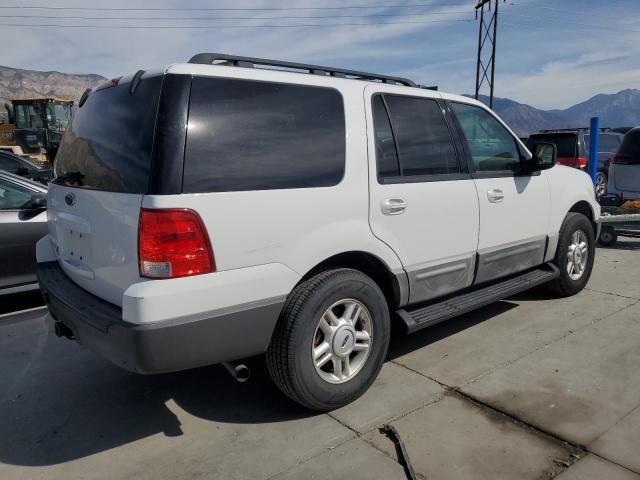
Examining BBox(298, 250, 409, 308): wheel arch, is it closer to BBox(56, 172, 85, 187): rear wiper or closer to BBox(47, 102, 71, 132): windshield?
BBox(56, 172, 85, 187): rear wiper

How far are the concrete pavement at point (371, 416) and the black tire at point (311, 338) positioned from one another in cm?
16

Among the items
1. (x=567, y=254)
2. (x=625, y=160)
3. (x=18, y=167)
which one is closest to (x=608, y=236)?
(x=625, y=160)

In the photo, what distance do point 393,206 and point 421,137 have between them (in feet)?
2.15

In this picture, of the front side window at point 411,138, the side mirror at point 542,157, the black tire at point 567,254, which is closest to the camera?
the front side window at point 411,138

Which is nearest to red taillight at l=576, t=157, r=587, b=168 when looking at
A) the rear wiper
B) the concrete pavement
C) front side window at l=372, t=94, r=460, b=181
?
the concrete pavement

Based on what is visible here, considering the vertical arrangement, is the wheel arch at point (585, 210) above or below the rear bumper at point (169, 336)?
above

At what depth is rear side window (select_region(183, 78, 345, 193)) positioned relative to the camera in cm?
250

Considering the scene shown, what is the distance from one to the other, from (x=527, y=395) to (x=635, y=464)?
748mm

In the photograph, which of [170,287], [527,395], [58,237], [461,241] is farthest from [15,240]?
[527,395]

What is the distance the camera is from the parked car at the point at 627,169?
840 centimetres

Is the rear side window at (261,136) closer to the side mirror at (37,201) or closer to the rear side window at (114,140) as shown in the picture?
the rear side window at (114,140)

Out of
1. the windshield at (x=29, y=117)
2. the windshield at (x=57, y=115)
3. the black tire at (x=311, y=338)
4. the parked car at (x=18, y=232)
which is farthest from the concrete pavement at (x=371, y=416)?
the windshield at (x=29, y=117)

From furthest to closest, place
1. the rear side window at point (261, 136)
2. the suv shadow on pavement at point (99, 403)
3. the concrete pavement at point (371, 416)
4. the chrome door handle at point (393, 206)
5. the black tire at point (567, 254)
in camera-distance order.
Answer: the black tire at point (567, 254) < the chrome door handle at point (393, 206) < the suv shadow on pavement at point (99, 403) < the concrete pavement at point (371, 416) < the rear side window at point (261, 136)

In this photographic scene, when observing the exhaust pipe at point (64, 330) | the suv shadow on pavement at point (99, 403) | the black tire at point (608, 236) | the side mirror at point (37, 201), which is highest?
the side mirror at point (37, 201)
